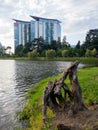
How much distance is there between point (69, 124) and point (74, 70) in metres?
2.57

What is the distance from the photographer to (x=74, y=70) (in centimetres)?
1156

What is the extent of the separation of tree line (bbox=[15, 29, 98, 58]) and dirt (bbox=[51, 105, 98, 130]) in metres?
113

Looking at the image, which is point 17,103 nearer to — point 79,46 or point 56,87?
point 56,87

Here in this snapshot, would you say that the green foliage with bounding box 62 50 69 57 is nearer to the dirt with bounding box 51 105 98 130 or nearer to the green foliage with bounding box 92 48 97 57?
the green foliage with bounding box 92 48 97 57

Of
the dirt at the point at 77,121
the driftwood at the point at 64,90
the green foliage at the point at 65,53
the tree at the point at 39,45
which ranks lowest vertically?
the dirt at the point at 77,121

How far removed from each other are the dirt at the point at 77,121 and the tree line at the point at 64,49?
113m

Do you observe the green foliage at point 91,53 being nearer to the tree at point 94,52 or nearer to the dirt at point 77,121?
the tree at point 94,52

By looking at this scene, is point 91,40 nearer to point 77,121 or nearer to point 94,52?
point 94,52

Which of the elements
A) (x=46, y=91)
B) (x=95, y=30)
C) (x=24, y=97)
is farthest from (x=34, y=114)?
(x=95, y=30)

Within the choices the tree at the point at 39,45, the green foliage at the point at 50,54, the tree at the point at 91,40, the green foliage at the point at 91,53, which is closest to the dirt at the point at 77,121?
the green foliage at the point at 91,53

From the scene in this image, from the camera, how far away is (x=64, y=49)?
474 ft

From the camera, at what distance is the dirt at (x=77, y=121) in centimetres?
980

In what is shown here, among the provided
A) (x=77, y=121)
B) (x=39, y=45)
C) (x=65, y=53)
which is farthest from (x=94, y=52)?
(x=77, y=121)

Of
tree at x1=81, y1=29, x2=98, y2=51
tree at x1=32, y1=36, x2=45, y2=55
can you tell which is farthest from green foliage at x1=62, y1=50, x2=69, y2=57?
tree at x1=32, y1=36, x2=45, y2=55
